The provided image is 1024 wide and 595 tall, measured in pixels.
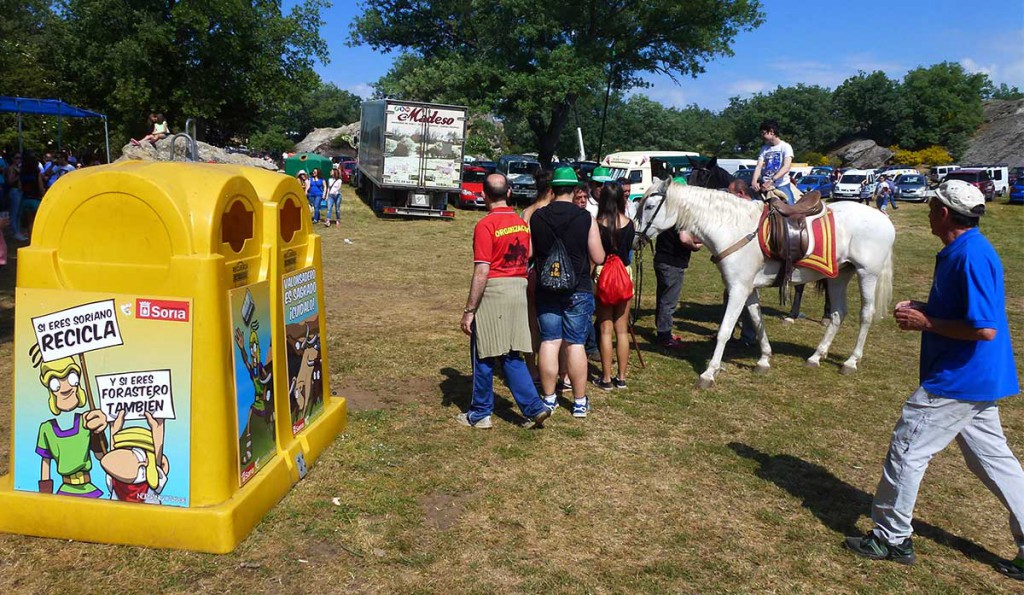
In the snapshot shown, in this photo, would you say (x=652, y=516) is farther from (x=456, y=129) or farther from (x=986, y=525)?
(x=456, y=129)

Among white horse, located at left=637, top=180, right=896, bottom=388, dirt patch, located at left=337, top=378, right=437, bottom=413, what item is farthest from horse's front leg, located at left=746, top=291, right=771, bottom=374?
dirt patch, located at left=337, top=378, right=437, bottom=413

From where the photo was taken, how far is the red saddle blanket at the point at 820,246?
6734 millimetres

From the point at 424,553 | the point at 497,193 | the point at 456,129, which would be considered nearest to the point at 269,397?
the point at 424,553

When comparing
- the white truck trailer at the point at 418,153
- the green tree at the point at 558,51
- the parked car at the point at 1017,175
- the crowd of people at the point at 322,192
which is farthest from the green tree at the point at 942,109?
the crowd of people at the point at 322,192

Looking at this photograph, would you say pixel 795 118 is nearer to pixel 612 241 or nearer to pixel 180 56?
pixel 180 56

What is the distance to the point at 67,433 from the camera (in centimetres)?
330

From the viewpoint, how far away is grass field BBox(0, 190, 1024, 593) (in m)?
3.26

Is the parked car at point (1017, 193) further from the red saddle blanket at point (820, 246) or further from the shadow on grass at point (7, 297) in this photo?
the shadow on grass at point (7, 297)

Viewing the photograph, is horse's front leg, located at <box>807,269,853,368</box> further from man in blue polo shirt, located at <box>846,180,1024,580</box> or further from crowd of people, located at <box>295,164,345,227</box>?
crowd of people, located at <box>295,164,345,227</box>

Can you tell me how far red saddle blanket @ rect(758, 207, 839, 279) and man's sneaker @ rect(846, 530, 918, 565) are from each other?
3543mm

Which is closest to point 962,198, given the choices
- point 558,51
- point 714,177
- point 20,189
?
point 714,177

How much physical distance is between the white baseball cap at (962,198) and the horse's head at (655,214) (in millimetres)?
3332

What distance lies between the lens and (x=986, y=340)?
3.11 meters

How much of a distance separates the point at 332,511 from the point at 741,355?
205 inches
